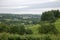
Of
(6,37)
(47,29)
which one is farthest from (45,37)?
(47,29)

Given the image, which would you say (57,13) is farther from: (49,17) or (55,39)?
(55,39)

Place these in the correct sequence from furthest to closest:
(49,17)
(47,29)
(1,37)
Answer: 1. (49,17)
2. (47,29)
3. (1,37)

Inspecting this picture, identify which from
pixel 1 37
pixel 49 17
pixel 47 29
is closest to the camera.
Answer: pixel 1 37

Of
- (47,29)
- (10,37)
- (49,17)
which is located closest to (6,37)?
(10,37)

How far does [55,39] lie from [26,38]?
2784 millimetres

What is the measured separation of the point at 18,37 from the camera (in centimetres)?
1723

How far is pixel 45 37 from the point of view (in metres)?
17.5

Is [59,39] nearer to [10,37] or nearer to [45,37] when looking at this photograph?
[45,37]

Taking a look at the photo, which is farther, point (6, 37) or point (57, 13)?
point (57, 13)

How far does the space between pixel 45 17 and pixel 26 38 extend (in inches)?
1921

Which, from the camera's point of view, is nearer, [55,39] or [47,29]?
[55,39]

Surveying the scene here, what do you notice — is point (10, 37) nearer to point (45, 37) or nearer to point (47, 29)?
point (45, 37)

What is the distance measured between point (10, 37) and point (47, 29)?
1447 cm

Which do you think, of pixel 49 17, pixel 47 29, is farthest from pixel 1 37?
pixel 49 17
